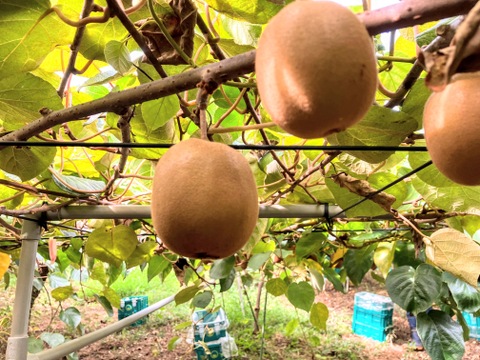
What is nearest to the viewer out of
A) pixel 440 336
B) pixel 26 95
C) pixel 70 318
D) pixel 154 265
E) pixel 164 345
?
pixel 26 95

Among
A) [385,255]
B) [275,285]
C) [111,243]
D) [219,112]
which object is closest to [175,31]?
[219,112]

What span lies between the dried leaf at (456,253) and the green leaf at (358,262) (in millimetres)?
1006

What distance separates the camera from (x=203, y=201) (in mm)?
354

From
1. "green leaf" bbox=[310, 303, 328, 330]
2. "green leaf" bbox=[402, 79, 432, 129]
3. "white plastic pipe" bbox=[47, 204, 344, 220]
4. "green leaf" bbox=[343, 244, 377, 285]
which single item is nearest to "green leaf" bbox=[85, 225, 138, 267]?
"white plastic pipe" bbox=[47, 204, 344, 220]

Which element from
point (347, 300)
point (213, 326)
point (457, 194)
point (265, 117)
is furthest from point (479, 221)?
point (347, 300)

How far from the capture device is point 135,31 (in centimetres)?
48

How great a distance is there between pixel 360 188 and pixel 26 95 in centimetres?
65

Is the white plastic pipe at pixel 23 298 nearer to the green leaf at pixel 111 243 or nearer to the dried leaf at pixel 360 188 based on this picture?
the green leaf at pixel 111 243

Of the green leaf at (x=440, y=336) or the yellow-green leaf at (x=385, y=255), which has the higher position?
the yellow-green leaf at (x=385, y=255)

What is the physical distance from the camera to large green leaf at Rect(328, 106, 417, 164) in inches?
20.3

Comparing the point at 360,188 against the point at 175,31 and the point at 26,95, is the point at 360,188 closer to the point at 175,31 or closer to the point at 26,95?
the point at 175,31

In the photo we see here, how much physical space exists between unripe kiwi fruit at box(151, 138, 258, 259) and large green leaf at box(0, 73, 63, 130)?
36 cm

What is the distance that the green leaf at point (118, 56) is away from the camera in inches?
23.6

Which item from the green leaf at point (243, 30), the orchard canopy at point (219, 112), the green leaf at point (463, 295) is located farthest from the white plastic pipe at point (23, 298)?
the green leaf at point (463, 295)
